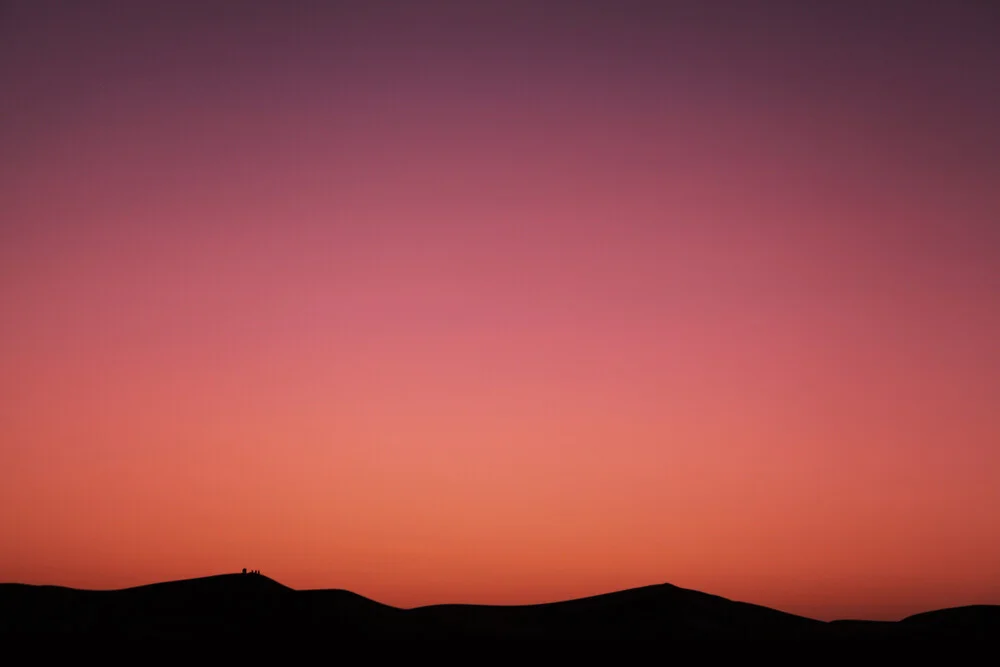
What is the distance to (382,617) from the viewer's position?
48406 mm

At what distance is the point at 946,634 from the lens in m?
48.1

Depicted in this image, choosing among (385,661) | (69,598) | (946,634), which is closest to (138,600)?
(69,598)

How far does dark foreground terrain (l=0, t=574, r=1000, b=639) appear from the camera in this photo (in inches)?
1753

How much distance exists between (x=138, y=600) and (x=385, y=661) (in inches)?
424

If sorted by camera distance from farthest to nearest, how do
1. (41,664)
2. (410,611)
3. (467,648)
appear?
(410,611)
(467,648)
(41,664)

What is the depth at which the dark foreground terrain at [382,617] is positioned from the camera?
146 ft

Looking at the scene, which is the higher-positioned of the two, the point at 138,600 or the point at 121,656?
the point at 138,600

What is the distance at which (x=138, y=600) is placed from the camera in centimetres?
4666

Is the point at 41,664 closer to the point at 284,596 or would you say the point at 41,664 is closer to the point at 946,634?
the point at 284,596

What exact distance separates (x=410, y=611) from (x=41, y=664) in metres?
16.1

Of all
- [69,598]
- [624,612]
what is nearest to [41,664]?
[69,598]

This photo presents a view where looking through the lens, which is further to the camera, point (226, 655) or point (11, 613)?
point (11, 613)

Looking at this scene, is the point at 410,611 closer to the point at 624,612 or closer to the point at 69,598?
the point at 624,612

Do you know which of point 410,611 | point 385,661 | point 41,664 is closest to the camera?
point 41,664
